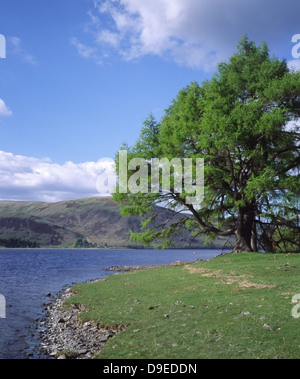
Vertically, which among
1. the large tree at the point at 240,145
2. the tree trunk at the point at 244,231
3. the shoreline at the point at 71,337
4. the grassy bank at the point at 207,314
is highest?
the large tree at the point at 240,145

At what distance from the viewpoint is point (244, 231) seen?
3825cm

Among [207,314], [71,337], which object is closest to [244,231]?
[207,314]

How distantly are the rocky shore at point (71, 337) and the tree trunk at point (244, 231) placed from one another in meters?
22.2

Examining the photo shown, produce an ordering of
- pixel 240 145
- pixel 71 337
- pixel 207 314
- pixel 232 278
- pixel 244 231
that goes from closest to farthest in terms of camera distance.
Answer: pixel 207 314, pixel 71 337, pixel 232 278, pixel 240 145, pixel 244 231

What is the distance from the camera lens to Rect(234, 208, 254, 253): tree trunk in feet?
124

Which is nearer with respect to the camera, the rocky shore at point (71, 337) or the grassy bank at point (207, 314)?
the grassy bank at point (207, 314)

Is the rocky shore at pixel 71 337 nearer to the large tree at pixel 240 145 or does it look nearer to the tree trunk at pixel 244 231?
the large tree at pixel 240 145

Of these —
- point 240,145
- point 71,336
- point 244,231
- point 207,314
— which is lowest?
point 71,336

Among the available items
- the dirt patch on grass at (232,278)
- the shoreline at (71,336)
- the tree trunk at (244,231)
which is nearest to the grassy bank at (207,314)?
the dirt patch on grass at (232,278)

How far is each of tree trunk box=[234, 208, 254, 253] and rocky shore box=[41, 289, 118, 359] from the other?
2219cm

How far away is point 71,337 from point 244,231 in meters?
26.6

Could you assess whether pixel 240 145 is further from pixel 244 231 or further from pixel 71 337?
pixel 71 337

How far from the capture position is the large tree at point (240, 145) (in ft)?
108
